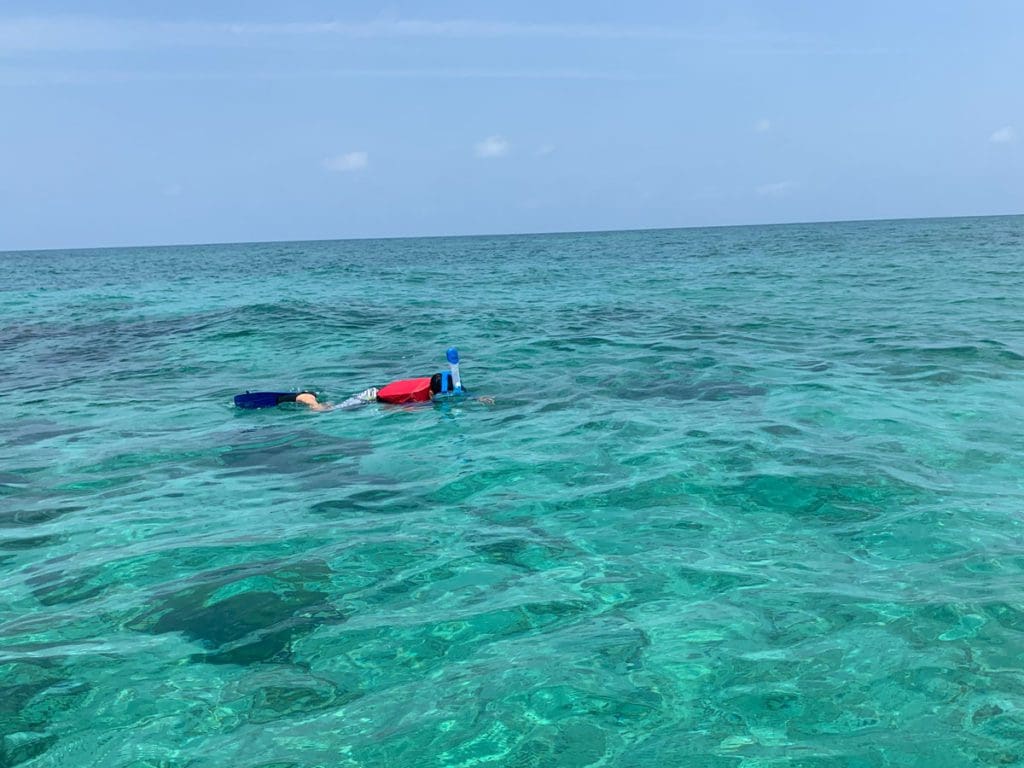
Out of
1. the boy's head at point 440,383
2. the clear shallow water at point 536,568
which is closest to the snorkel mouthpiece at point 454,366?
the boy's head at point 440,383

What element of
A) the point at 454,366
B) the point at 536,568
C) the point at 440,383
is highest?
the point at 454,366

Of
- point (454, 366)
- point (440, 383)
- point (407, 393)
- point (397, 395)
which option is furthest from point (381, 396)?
point (454, 366)

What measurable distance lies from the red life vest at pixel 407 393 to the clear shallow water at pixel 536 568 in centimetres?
25

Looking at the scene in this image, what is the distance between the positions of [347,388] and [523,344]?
17.3 feet

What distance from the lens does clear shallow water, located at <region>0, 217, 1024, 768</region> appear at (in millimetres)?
4625

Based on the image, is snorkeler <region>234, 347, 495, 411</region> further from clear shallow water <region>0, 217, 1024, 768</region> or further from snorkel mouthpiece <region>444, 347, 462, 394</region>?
clear shallow water <region>0, 217, 1024, 768</region>

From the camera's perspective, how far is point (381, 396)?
43.1 feet

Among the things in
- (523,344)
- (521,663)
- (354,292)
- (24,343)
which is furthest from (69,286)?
(521,663)

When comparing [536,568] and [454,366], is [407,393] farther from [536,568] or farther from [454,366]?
[536,568]

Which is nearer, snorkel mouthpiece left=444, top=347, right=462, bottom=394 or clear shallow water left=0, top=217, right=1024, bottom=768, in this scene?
clear shallow water left=0, top=217, right=1024, bottom=768

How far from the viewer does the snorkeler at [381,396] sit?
42.7ft

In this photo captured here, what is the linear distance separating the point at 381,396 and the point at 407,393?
478 millimetres

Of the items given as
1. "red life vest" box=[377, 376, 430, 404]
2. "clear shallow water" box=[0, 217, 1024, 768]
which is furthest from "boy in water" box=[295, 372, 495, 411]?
"clear shallow water" box=[0, 217, 1024, 768]

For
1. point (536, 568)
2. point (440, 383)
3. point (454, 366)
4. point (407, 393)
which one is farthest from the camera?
point (440, 383)
